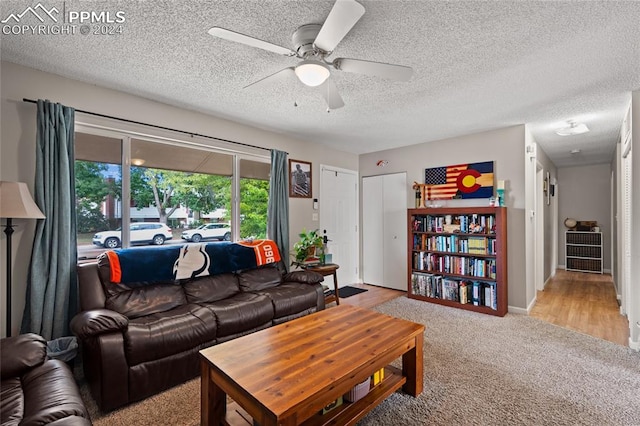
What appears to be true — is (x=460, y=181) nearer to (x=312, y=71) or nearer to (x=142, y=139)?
(x=312, y=71)

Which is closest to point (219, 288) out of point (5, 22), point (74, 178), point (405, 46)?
point (74, 178)

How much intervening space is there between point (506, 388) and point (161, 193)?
3.51m

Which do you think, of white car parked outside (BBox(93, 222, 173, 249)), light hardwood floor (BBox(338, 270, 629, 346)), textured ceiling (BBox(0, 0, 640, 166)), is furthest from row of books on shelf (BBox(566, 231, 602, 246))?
white car parked outside (BBox(93, 222, 173, 249))

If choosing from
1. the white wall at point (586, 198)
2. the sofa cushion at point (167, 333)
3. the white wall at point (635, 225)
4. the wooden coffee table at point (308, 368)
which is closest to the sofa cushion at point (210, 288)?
the sofa cushion at point (167, 333)

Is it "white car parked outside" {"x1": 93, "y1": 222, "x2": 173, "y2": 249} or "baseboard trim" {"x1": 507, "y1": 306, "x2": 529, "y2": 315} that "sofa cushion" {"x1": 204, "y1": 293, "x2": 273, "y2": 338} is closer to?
"white car parked outside" {"x1": 93, "y1": 222, "x2": 173, "y2": 249}

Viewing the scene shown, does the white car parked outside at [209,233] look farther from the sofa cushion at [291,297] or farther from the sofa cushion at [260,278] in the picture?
the sofa cushion at [291,297]

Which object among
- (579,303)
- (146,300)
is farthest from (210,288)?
(579,303)

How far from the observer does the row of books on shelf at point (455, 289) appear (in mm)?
3707

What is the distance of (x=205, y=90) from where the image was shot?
2742mm

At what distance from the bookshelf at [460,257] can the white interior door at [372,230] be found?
0.80 meters

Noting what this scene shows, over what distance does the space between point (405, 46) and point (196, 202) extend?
8.65ft

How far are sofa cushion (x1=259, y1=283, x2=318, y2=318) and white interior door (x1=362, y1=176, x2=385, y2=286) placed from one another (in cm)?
217

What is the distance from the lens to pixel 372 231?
5285 mm

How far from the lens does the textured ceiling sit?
1.68 m
